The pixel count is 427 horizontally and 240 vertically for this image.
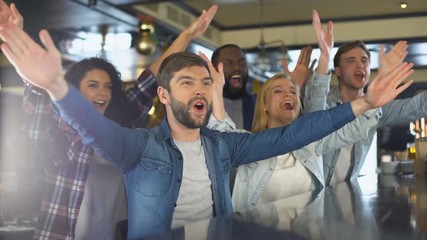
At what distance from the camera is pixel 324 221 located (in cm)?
128

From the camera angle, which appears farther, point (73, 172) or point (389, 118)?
point (389, 118)

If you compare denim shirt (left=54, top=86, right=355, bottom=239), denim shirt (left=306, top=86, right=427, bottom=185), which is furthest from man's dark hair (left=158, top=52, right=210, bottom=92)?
denim shirt (left=306, top=86, right=427, bottom=185)

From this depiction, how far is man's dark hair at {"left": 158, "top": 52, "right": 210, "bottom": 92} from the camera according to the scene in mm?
1707

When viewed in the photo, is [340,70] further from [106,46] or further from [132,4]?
[106,46]

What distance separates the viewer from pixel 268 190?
2115mm

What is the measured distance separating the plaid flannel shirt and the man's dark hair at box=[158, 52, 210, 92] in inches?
16.8

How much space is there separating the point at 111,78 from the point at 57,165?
1.38 feet

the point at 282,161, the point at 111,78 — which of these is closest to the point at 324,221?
the point at 282,161

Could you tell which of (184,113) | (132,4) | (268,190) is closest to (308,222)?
(184,113)

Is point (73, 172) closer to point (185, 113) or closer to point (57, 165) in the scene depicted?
point (57, 165)

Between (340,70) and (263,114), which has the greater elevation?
(340,70)

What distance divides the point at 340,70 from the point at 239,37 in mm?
5642

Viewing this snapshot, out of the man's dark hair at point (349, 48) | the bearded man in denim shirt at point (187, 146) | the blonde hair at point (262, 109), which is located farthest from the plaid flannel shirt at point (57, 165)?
the man's dark hair at point (349, 48)

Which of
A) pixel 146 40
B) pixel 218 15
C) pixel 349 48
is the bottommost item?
pixel 349 48
